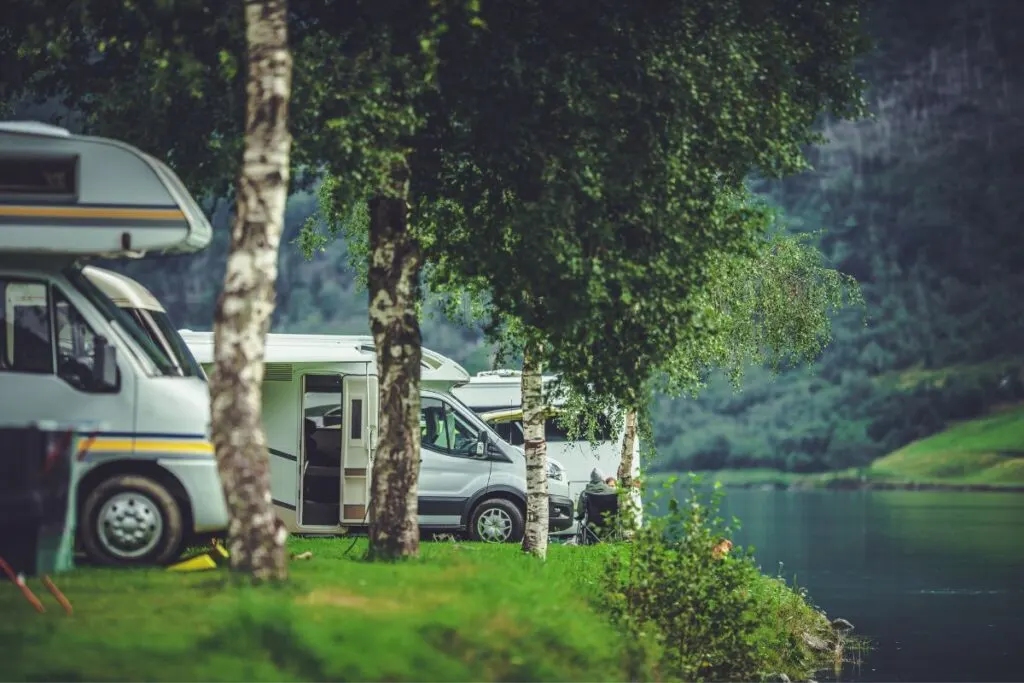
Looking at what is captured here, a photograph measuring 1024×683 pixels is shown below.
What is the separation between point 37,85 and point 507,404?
16061mm

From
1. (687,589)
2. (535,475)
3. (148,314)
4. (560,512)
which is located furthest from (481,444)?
(148,314)

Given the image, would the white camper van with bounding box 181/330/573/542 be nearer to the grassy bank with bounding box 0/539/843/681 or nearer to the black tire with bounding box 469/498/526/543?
the black tire with bounding box 469/498/526/543

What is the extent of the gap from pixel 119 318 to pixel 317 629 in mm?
5354

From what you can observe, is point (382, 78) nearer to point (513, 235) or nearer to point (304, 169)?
point (304, 169)

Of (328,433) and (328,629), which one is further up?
(328,433)

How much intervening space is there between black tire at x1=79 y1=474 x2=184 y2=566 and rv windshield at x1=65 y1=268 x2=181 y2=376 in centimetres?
124

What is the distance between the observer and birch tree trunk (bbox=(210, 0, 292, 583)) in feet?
42.5

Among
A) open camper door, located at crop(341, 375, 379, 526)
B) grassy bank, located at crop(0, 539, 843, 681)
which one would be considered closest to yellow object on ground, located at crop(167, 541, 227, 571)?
grassy bank, located at crop(0, 539, 843, 681)

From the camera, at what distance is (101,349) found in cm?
1491

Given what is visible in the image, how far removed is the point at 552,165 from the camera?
55.1 feet

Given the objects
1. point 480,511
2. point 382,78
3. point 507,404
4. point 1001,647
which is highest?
point 382,78

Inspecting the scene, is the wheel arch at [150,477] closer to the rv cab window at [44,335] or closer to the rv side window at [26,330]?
the rv cab window at [44,335]

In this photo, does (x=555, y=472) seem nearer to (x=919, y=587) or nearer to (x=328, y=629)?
(x=328, y=629)

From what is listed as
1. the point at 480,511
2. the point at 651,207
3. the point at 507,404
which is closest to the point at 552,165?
the point at 651,207
